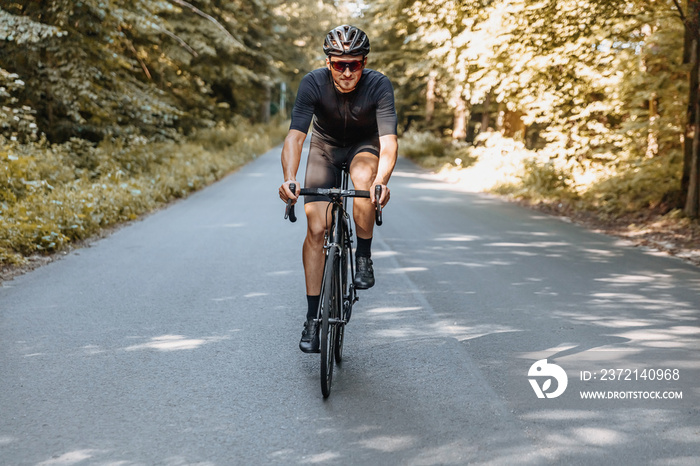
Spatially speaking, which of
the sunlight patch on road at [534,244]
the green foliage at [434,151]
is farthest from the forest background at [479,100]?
the green foliage at [434,151]

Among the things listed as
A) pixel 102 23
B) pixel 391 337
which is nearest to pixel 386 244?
pixel 391 337

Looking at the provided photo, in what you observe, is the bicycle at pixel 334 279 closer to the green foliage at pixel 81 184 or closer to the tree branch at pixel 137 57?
the green foliage at pixel 81 184

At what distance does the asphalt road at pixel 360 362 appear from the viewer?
3590 mm

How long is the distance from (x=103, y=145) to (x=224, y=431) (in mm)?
14259

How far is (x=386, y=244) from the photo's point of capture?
407 inches

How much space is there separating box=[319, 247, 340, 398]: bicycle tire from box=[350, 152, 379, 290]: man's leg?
19.1 inches

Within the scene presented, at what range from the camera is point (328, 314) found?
4.18 metres

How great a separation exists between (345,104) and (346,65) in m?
0.31

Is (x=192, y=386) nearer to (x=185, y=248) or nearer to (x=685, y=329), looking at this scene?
(x=685, y=329)

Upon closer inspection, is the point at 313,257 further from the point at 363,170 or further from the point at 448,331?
the point at 448,331

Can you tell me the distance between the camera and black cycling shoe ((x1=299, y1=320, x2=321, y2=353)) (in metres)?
4.55

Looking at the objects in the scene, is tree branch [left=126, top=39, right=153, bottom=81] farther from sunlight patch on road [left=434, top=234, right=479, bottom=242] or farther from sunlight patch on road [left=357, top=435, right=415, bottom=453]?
sunlight patch on road [left=357, top=435, right=415, bottom=453]

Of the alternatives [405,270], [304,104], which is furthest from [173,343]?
[405,270]

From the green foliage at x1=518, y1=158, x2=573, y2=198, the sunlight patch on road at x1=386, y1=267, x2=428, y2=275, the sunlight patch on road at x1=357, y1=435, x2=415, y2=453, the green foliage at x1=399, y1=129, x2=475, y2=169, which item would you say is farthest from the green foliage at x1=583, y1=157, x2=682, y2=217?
the sunlight patch on road at x1=357, y1=435, x2=415, y2=453
